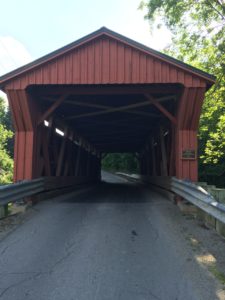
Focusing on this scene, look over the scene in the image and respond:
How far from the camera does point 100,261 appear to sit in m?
4.73

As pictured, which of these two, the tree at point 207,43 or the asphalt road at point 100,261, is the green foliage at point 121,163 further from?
the asphalt road at point 100,261

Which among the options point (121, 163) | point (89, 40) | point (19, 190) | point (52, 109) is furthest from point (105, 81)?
point (121, 163)

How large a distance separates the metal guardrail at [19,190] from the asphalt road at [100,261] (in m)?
0.54

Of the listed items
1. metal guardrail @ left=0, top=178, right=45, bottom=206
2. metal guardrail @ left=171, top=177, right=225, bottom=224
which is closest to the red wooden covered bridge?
metal guardrail @ left=0, top=178, right=45, bottom=206

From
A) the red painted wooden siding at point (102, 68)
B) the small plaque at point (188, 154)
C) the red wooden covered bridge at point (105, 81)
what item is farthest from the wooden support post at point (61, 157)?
the small plaque at point (188, 154)

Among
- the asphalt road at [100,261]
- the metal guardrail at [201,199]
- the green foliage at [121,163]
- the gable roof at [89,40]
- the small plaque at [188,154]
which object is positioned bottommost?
the asphalt road at [100,261]

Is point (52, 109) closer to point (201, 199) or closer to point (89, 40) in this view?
point (89, 40)

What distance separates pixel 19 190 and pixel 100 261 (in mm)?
3402

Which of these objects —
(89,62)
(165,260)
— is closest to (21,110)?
(89,62)

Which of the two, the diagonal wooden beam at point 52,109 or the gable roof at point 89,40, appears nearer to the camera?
the gable roof at point 89,40

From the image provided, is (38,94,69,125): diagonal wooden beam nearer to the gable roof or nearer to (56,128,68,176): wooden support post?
the gable roof

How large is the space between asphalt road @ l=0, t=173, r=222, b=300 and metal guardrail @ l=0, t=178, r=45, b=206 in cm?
54

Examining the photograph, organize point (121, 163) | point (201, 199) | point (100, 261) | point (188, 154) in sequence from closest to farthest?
point (100, 261), point (201, 199), point (188, 154), point (121, 163)

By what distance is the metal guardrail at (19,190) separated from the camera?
22.1 feet
